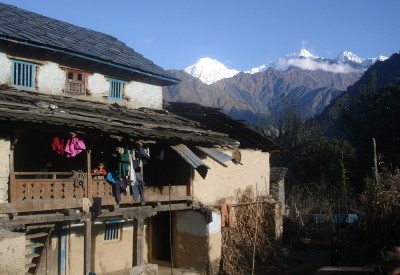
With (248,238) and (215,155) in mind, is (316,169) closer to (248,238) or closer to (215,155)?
(248,238)

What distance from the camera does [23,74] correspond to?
1383cm

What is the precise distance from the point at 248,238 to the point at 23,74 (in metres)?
9.82

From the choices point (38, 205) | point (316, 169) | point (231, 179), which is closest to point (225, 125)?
point (231, 179)

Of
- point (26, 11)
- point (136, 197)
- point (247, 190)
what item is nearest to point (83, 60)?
point (26, 11)

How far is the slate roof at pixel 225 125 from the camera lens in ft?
63.1

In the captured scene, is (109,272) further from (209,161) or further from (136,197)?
(209,161)

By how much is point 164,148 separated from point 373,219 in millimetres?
6841

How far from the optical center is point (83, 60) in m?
15.3

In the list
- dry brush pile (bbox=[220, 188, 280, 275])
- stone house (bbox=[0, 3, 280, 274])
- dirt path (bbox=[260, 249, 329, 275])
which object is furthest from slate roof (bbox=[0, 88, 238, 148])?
dirt path (bbox=[260, 249, 329, 275])

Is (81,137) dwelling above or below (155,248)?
above

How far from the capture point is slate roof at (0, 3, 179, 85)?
45.2 ft

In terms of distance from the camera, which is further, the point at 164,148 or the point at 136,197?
the point at 164,148

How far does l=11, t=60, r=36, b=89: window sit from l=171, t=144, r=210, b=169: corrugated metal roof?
4.89m

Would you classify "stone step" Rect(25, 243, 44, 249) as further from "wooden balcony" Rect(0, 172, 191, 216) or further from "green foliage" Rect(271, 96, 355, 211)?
"green foliage" Rect(271, 96, 355, 211)
